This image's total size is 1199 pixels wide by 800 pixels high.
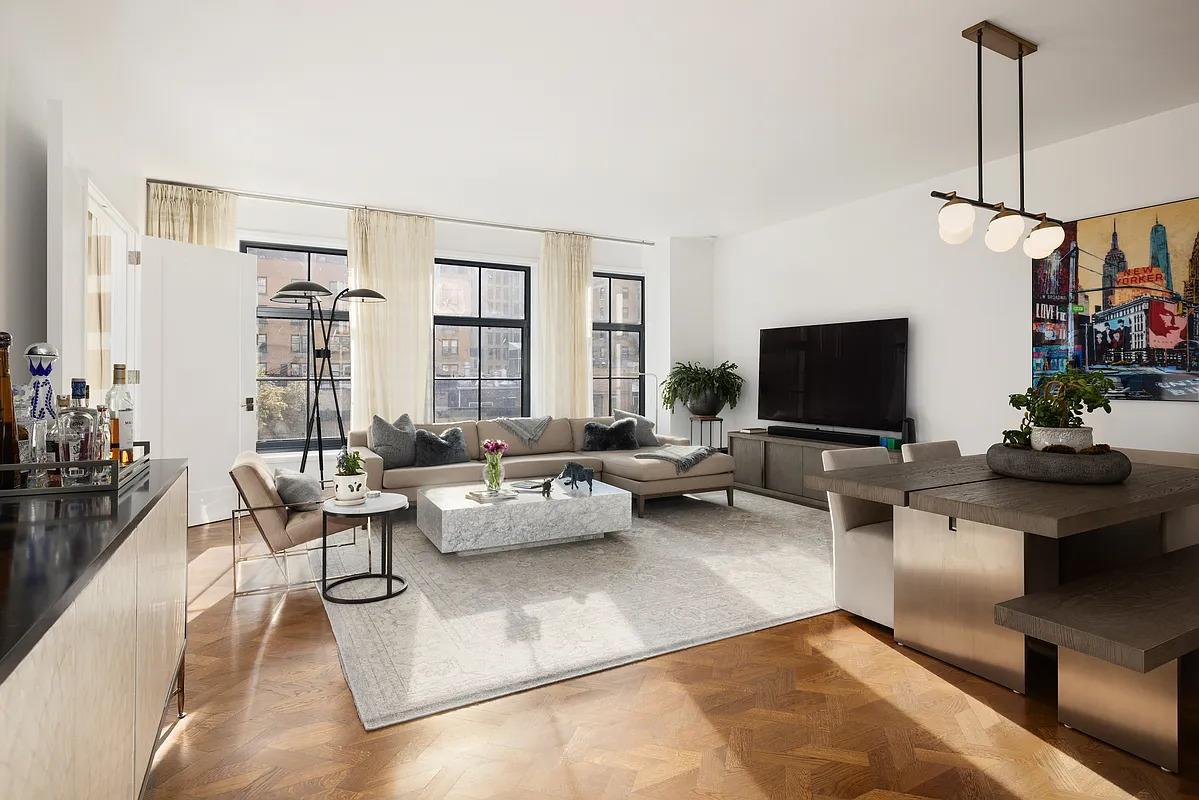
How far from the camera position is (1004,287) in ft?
15.4

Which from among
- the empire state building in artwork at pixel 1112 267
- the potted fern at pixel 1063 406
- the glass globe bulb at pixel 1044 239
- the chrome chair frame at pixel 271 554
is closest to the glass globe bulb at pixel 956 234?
the glass globe bulb at pixel 1044 239

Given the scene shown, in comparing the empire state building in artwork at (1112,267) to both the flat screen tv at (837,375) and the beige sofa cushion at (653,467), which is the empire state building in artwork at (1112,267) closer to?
the flat screen tv at (837,375)

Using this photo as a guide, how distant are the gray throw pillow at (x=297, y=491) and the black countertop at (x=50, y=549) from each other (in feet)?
5.92

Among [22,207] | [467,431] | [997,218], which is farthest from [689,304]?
[22,207]

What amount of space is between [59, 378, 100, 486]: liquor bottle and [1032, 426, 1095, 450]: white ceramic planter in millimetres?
3347

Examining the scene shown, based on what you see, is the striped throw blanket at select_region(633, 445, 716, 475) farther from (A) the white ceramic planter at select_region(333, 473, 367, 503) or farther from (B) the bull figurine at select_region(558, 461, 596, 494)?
(A) the white ceramic planter at select_region(333, 473, 367, 503)

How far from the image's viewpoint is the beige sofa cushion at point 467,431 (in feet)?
19.0

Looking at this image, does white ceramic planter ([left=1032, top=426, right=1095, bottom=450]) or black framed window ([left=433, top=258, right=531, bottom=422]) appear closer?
white ceramic planter ([left=1032, top=426, right=1095, bottom=450])

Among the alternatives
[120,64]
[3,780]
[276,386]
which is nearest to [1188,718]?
[3,780]

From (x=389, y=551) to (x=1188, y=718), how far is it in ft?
11.0

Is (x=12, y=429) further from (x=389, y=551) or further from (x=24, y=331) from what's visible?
(x=389, y=551)

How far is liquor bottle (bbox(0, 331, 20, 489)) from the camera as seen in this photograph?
157 centimetres

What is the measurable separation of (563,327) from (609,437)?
154 cm

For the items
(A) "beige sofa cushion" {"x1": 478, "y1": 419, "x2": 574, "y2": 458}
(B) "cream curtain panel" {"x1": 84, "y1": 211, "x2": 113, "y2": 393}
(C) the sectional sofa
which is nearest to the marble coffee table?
(C) the sectional sofa
